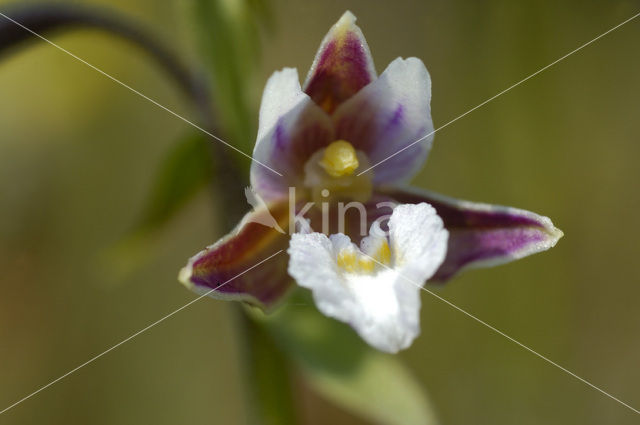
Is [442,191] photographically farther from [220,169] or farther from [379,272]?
[379,272]

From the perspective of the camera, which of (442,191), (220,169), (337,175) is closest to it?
(337,175)

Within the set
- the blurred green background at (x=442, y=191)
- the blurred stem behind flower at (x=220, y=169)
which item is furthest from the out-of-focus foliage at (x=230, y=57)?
the blurred green background at (x=442, y=191)

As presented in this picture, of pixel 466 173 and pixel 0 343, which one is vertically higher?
pixel 466 173

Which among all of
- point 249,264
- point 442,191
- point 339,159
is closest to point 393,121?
point 339,159

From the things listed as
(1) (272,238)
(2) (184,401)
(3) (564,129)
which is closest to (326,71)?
(1) (272,238)

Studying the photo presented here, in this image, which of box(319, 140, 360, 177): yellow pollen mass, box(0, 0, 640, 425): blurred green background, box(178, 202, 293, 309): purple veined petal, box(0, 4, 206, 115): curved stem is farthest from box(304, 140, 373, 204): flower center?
box(0, 0, 640, 425): blurred green background

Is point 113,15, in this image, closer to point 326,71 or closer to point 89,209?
point 326,71
